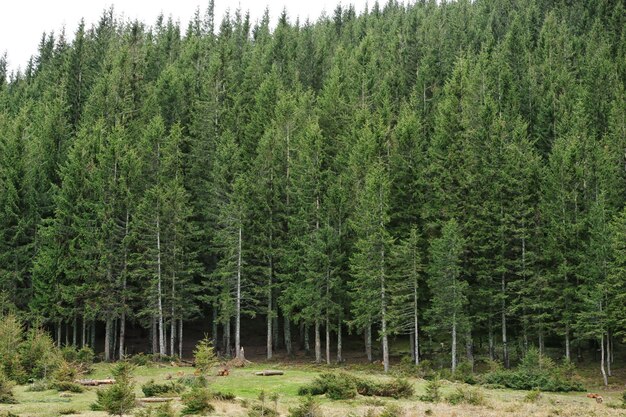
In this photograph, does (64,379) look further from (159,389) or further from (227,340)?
(227,340)

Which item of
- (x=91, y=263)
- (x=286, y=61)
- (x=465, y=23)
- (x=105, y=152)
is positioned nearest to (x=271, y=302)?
(x=91, y=263)

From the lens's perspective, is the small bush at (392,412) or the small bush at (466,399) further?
the small bush at (466,399)

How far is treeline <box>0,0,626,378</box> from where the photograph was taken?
46.4 m

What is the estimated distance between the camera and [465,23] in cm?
10775

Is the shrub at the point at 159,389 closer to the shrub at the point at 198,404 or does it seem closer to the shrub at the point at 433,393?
the shrub at the point at 198,404

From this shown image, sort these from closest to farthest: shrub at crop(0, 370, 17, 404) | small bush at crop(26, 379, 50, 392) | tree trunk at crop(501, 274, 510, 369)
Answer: shrub at crop(0, 370, 17, 404)
small bush at crop(26, 379, 50, 392)
tree trunk at crop(501, 274, 510, 369)

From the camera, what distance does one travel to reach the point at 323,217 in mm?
52000

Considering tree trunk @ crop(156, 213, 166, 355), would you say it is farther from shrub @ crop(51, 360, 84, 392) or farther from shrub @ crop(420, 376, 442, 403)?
shrub @ crop(420, 376, 442, 403)

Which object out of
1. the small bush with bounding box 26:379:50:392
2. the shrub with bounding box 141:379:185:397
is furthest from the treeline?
the shrub with bounding box 141:379:185:397

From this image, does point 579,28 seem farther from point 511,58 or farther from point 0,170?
point 0,170

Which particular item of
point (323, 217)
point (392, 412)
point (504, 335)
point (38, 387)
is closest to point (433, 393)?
point (392, 412)

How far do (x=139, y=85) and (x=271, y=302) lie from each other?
30658 mm

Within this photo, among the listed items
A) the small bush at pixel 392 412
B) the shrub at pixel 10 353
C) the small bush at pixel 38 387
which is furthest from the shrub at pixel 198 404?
the shrub at pixel 10 353

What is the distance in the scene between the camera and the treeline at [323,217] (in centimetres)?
4638
